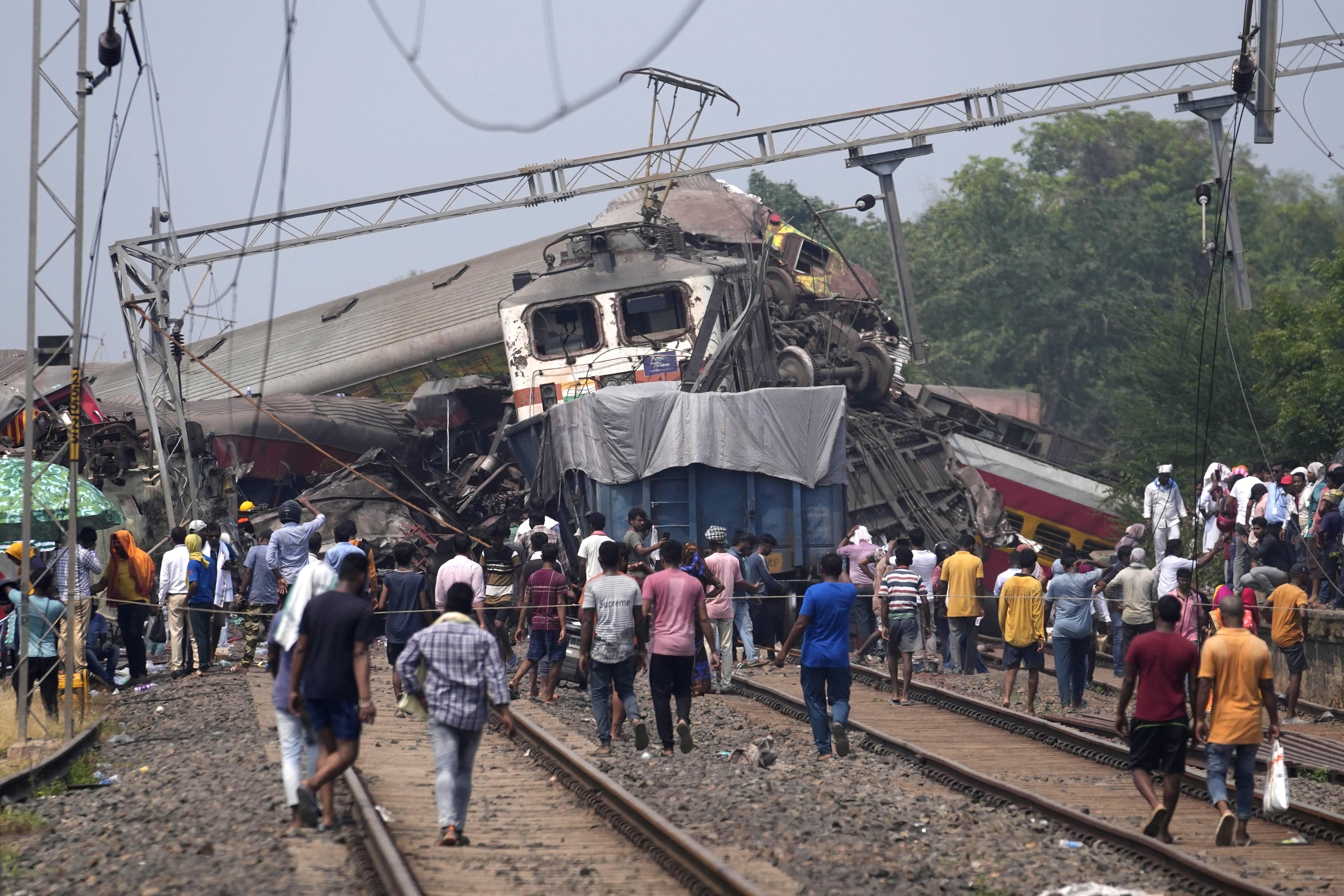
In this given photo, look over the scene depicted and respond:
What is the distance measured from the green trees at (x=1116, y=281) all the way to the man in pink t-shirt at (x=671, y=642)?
53.2 feet

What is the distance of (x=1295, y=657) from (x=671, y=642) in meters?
6.81

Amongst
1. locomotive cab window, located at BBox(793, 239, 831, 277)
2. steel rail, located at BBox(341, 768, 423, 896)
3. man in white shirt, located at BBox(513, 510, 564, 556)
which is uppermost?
locomotive cab window, located at BBox(793, 239, 831, 277)

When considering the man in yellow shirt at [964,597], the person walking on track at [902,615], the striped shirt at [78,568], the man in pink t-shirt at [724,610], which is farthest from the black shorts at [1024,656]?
the striped shirt at [78,568]

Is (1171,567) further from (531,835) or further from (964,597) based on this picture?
(531,835)

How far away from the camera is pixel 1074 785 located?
10.8 meters

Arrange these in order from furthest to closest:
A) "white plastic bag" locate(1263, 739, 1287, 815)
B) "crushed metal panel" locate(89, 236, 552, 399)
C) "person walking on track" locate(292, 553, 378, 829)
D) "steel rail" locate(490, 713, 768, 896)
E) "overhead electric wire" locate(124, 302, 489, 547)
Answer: "crushed metal panel" locate(89, 236, 552, 399)
"overhead electric wire" locate(124, 302, 489, 547)
"white plastic bag" locate(1263, 739, 1287, 815)
"person walking on track" locate(292, 553, 378, 829)
"steel rail" locate(490, 713, 768, 896)

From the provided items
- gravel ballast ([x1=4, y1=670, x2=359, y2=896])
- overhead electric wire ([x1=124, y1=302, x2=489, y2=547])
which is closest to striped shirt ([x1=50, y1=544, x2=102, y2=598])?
gravel ballast ([x1=4, y1=670, x2=359, y2=896])

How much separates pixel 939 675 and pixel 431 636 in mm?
10536

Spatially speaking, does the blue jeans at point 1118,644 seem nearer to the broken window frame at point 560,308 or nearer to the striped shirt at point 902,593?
the striped shirt at point 902,593

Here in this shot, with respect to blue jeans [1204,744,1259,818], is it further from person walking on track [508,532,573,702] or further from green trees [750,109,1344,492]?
green trees [750,109,1344,492]

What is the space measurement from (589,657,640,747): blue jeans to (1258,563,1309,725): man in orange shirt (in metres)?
6.71

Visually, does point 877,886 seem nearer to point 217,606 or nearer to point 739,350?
point 217,606

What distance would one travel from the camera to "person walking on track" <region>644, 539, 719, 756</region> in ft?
36.2

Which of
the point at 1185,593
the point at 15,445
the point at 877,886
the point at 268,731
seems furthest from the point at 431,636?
the point at 15,445
